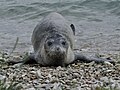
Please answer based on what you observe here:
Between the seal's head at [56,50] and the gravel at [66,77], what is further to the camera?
the seal's head at [56,50]

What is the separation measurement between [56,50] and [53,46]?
13cm

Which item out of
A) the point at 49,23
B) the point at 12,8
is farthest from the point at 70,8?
the point at 49,23

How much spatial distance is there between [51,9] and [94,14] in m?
2.14

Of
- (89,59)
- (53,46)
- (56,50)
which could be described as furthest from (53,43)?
(89,59)

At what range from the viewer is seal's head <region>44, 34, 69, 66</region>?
6816 millimetres

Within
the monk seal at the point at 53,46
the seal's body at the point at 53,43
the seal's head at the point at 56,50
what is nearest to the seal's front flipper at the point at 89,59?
the monk seal at the point at 53,46

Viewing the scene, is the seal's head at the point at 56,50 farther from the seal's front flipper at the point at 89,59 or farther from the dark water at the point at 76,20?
the dark water at the point at 76,20

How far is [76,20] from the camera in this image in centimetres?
1522

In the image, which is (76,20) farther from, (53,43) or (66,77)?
(66,77)

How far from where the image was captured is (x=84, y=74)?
240 inches

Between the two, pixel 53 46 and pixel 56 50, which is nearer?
pixel 56 50

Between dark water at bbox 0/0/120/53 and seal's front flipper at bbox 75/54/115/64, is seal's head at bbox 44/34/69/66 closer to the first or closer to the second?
seal's front flipper at bbox 75/54/115/64

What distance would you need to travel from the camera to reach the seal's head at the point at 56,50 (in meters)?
6.82

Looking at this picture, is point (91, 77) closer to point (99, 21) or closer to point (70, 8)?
point (99, 21)
